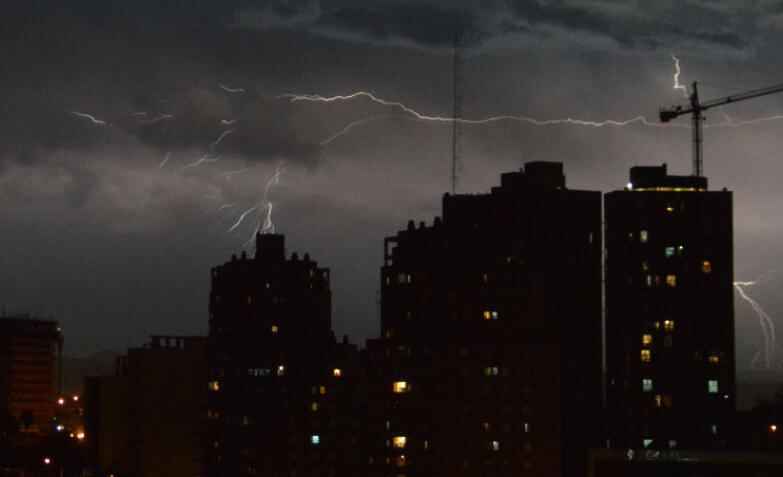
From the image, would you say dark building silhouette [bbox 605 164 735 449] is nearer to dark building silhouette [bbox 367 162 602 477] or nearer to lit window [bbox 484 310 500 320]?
dark building silhouette [bbox 367 162 602 477]

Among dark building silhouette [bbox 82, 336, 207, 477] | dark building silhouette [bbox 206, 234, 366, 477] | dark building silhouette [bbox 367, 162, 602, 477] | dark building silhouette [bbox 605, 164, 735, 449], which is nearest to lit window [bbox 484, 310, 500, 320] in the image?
dark building silhouette [bbox 367, 162, 602, 477]

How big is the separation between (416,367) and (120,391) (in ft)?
224

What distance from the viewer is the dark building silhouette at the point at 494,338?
77375 mm

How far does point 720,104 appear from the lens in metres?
102

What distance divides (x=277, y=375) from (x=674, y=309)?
29311mm

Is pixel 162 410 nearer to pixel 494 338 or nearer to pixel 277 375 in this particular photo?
pixel 277 375

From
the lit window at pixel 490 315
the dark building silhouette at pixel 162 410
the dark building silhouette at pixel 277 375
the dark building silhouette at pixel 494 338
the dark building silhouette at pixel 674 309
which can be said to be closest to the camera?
the dark building silhouette at pixel 674 309

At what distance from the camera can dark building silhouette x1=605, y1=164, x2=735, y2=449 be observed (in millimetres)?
75688

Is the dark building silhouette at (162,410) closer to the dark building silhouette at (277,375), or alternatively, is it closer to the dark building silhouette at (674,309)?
the dark building silhouette at (277,375)

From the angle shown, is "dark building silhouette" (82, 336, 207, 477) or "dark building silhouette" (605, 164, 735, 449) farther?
"dark building silhouette" (82, 336, 207, 477)

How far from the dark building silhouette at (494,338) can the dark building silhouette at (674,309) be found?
478 cm

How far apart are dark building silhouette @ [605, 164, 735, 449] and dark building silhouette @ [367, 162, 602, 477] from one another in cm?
478

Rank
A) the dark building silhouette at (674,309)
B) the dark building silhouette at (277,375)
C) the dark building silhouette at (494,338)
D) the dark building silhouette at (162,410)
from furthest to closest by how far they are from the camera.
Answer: the dark building silhouette at (162,410)
the dark building silhouette at (277,375)
the dark building silhouette at (494,338)
the dark building silhouette at (674,309)

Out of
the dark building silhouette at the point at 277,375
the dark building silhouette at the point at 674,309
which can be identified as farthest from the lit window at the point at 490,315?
the dark building silhouette at the point at 277,375
